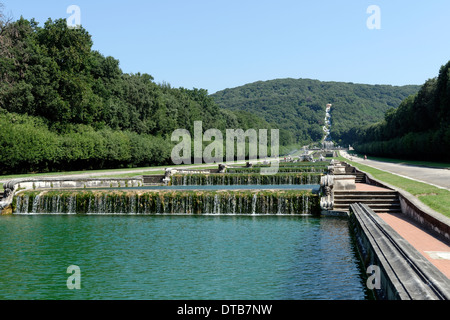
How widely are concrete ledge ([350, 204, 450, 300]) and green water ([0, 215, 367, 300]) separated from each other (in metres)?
0.83

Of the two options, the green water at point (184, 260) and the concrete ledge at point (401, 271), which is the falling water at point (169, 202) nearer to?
the green water at point (184, 260)

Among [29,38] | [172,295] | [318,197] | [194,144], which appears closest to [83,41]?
[29,38]

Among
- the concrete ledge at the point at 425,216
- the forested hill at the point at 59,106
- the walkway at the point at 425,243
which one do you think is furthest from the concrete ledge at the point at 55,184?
the concrete ledge at the point at 425,216

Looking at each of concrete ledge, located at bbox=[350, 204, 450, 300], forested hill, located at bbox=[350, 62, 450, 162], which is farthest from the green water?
forested hill, located at bbox=[350, 62, 450, 162]

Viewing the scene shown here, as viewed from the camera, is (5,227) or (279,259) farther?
(5,227)

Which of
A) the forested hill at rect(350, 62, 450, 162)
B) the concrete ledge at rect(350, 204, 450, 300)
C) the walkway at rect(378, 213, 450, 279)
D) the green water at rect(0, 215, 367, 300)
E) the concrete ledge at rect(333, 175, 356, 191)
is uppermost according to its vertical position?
the forested hill at rect(350, 62, 450, 162)

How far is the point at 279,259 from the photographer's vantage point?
40.2 ft

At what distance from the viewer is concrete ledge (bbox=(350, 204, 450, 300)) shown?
6.33 m

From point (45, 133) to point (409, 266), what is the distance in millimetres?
43796

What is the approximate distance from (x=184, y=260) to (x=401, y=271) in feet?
21.0

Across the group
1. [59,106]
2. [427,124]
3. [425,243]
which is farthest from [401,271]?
[427,124]

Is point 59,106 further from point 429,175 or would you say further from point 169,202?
point 429,175

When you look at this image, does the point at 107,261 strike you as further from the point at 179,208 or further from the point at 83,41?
the point at 83,41

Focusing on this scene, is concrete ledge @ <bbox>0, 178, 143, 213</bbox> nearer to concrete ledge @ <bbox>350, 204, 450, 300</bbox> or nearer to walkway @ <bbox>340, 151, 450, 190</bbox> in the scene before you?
concrete ledge @ <bbox>350, 204, 450, 300</bbox>
